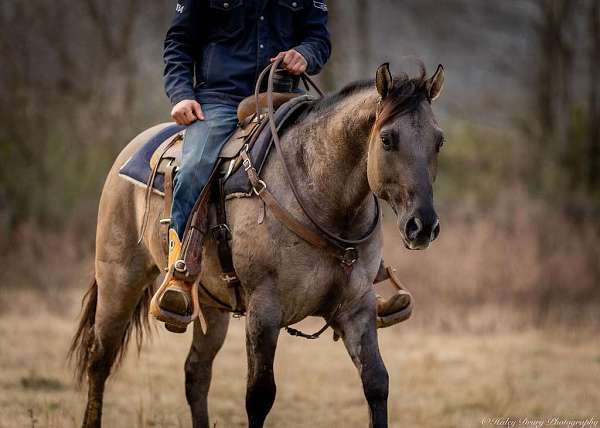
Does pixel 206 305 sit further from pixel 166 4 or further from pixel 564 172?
pixel 166 4

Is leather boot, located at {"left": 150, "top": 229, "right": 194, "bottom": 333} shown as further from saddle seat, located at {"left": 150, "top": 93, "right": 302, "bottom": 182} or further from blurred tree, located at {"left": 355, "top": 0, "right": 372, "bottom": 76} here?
blurred tree, located at {"left": 355, "top": 0, "right": 372, "bottom": 76}

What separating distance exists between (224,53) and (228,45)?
0.05 metres

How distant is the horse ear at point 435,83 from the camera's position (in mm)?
4602

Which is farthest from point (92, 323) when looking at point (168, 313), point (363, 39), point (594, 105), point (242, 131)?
point (363, 39)

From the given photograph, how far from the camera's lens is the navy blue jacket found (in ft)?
18.0

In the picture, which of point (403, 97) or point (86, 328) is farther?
point (86, 328)

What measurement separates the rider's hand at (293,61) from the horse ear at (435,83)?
996 millimetres

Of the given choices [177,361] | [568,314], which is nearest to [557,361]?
[568,314]

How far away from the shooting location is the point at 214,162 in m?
5.20

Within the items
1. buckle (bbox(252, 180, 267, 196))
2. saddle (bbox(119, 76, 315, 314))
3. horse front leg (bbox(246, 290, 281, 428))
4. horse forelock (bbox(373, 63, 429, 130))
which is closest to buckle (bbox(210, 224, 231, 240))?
saddle (bbox(119, 76, 315, 314))

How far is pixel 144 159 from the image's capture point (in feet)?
20.0

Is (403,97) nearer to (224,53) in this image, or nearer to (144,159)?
(224,53)

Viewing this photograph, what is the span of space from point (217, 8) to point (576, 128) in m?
12.6

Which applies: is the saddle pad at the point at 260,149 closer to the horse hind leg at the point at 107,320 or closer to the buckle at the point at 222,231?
the buckle at the point at 222,231
